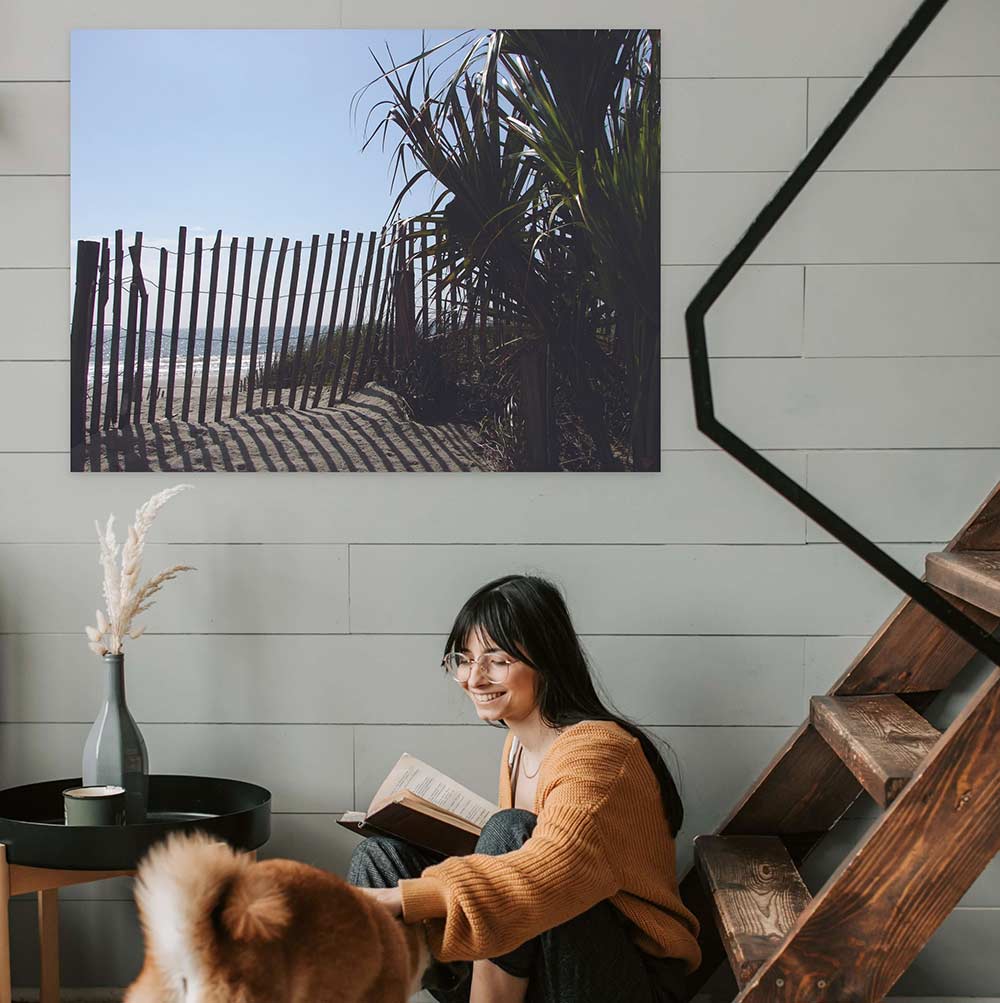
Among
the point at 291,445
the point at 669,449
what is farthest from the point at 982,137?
the point at 291,445

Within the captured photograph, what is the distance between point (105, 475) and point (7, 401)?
0.79ft

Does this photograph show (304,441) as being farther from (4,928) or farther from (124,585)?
(4,928)

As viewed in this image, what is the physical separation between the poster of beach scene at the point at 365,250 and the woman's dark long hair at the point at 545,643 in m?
0.39

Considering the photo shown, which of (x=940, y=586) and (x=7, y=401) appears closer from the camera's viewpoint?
(x=940, y=586)

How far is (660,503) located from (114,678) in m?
1.08

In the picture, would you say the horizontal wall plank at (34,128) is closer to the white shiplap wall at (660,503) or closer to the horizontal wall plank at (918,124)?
the white shiplap wall at (660,503)

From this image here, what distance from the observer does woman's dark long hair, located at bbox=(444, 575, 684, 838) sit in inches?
72.8

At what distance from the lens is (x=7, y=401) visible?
2221 millimetres

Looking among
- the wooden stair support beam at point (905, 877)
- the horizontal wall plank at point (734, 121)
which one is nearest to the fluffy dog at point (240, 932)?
the wooden stair support beam at point (905, 877)

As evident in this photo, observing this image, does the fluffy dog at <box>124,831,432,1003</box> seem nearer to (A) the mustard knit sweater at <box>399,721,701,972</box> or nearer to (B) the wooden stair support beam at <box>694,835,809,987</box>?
(A) the mustard knit sweater at <box>399,721,701,972</box>

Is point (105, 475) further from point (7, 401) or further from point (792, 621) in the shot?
point (792, 621)

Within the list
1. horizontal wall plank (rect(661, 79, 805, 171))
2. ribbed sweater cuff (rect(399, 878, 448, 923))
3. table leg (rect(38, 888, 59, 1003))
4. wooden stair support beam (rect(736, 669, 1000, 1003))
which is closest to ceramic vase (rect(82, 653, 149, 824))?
table leg (rect(38, 888, 59, 1003))

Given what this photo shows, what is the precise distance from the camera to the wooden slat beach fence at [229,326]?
220 cm

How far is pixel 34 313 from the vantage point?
222 cm
